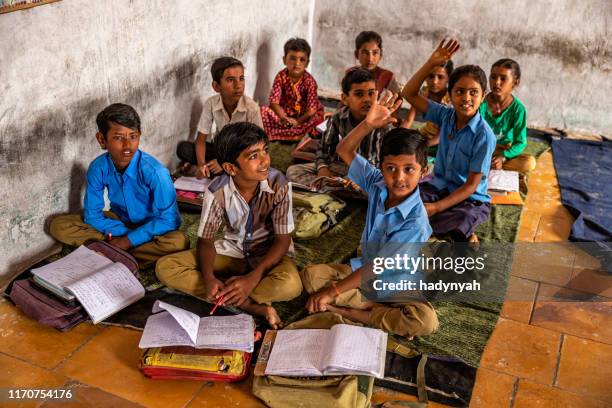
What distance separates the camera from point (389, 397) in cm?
236

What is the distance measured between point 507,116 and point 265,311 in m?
2.26

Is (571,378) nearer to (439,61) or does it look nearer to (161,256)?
(439,61)

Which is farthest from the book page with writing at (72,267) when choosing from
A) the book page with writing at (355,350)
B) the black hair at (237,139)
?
the book page with writing at (355,350)

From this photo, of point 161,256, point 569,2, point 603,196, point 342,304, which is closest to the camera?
point 342,304

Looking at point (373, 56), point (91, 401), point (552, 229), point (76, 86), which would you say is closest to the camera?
point (91, 401)

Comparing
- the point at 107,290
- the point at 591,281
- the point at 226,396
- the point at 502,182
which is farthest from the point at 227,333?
the point at 502,182

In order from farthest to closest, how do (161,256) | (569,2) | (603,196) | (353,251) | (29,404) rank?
1. (569,2)
2. (603,196)
3. (353,251)
4. (161,256)
5. (29,404)

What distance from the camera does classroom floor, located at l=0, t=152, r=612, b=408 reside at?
92.4 inches

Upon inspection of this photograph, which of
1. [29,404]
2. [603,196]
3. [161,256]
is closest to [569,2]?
[603,196]

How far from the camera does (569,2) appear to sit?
4648mm

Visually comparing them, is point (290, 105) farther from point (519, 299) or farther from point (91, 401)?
point (91, 401)

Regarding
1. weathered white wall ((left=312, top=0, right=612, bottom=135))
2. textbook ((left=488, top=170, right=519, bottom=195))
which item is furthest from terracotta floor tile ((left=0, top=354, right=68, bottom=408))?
weathered white wall ((left=312, top=0, right=612, bottom=135))

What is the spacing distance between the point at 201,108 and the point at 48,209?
4.61 feet

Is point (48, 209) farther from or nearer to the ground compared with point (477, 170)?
nearer to the ground
